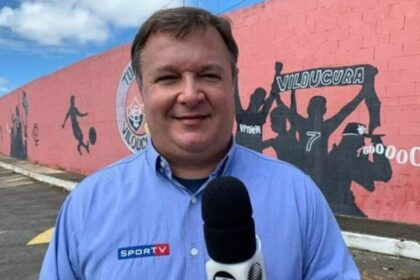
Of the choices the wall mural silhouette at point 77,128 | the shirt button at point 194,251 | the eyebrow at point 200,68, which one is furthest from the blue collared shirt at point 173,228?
the wall mural silhouette at point 77,128

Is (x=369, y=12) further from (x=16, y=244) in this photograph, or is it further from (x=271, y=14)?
(x=16, y=244)

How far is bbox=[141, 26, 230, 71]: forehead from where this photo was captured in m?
1.70

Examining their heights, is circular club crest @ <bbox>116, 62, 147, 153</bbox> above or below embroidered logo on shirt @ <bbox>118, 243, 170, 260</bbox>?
above

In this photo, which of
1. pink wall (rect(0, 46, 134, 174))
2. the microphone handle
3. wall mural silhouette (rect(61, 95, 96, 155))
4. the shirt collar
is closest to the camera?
the microphone handle

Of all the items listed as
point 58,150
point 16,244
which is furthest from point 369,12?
point 58,150

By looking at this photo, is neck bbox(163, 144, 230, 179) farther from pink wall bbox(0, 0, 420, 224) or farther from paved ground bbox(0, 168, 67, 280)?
pink wall bbox(0, 0, 420, 224)

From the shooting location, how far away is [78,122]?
57.7 feet

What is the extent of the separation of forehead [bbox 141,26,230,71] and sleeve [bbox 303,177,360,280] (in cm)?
55

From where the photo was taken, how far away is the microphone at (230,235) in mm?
1172

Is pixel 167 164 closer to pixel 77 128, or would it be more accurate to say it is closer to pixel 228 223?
pixel 228 223

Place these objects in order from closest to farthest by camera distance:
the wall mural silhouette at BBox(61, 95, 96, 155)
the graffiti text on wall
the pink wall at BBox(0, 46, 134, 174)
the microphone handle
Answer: the microphone handle → the graffiti text on wall → the pink wall at BBox(0, 46, 134, 174) → the wall mural silhouette at BBox(61, 95, 96, 155)

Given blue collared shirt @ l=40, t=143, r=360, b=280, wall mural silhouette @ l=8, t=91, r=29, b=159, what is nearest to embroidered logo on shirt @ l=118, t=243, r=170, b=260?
blue collared shirt @ l=40, t=143, r=360, b=280

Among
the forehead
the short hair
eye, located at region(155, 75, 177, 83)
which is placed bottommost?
eye, located at region(155, 75, 177, 83)

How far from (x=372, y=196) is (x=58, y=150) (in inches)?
582
